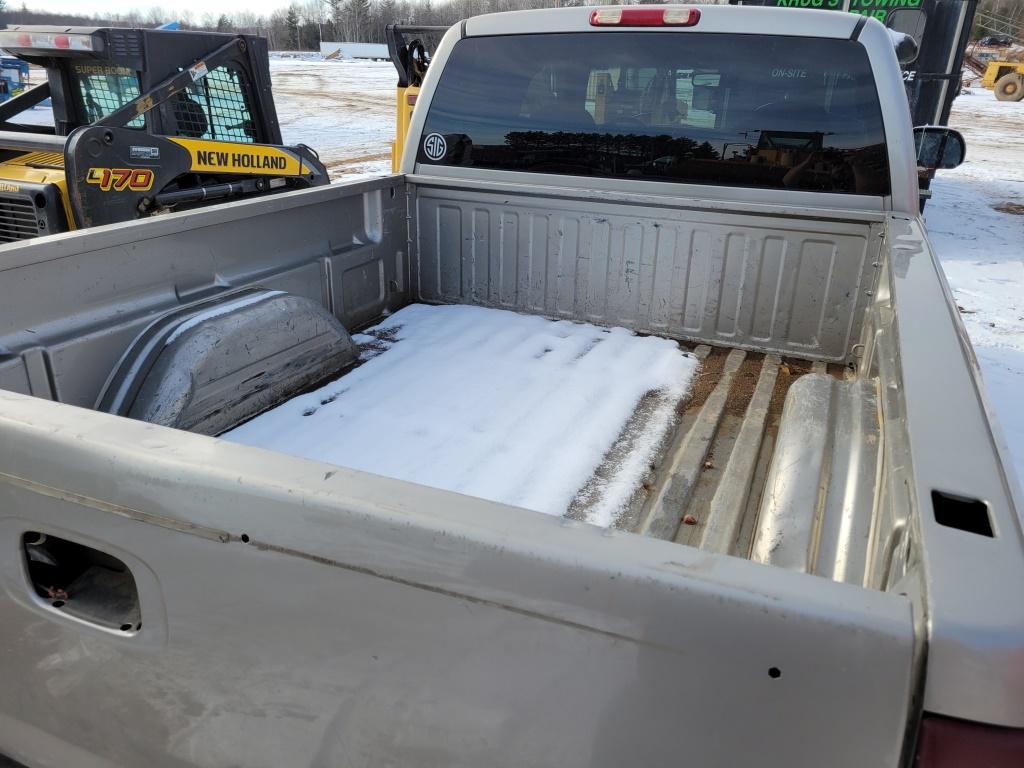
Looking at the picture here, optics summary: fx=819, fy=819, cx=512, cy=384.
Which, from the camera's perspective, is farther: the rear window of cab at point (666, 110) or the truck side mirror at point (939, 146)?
the truck side mirror at point (939, 146)

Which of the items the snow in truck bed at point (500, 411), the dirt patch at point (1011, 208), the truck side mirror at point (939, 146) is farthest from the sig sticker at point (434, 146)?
the dirt patch at point (1011, 208)

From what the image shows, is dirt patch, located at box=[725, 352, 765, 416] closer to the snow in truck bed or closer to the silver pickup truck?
the silver pickup truck

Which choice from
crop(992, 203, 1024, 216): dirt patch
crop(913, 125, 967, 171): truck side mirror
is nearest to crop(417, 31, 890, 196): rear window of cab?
crop(913, 125, 967, 171): truck side mirror

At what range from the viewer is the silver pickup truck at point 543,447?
98 centimetres

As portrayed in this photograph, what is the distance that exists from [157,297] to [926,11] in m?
9.23

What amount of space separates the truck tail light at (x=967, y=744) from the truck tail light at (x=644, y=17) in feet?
10.1

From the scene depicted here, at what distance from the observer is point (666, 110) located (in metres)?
3.45

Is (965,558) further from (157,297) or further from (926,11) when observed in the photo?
(926,11)

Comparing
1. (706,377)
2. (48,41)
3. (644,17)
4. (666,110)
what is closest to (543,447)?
(706,377)

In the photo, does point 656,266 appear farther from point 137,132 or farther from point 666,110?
point 137,132

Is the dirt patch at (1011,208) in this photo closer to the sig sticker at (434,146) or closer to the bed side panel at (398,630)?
the sig sticker at (434,146)

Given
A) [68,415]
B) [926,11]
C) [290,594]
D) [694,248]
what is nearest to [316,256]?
[694,248]

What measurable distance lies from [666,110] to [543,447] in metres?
1.67

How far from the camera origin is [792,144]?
10.6ft
